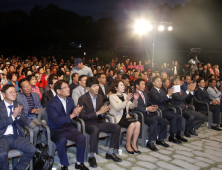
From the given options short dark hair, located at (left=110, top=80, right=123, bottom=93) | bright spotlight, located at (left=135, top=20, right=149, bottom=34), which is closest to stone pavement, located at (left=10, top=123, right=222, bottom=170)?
short dark hair, located at (left=110, top=80, right=123, bottom=93)

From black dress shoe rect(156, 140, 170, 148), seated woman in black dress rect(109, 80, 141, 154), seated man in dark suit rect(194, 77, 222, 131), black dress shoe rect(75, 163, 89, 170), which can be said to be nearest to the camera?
black dress shoe rect(75, 163, 89, 170)

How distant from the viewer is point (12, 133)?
3592 millimetres

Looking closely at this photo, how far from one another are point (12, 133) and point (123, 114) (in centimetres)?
243

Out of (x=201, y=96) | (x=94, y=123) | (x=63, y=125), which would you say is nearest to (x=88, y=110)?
(x=94, y=123)

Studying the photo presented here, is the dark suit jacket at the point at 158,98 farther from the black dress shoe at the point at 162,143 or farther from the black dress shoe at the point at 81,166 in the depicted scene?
the black dress shoe at the point at 81,166

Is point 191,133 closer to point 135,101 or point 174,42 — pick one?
point 135,101

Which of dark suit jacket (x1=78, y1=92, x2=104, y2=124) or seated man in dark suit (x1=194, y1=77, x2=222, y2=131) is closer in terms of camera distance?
dark suit jacket (x1=78, y1=92, x2=104, y2=124)

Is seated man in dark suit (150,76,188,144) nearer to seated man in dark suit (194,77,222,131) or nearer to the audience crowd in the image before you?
the audience crowd

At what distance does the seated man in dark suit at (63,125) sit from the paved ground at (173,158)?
319mm

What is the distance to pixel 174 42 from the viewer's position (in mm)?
26641

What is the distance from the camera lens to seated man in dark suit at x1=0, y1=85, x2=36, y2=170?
3264 mm

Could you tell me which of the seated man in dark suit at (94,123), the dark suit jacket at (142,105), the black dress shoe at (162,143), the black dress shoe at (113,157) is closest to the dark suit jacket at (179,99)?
the dark suit jacket at (142,105)

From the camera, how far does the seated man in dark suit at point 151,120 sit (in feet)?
16.8

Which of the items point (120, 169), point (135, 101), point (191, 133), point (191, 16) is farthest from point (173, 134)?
point (191, 16)
